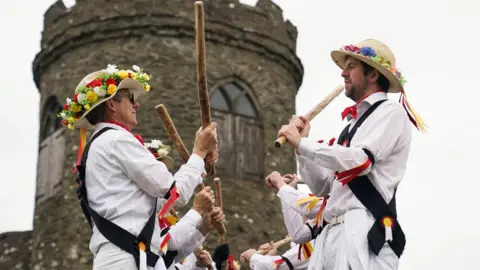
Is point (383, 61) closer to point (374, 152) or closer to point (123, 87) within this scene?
point (374, 152)

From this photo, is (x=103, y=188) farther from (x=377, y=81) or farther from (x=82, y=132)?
(x=377, y=81)

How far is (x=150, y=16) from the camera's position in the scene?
16.1 meters

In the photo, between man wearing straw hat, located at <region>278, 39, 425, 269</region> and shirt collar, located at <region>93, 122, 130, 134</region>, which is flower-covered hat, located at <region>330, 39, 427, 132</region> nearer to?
man wearing straw hat, located at <region>278, 39, 425, 269</region>

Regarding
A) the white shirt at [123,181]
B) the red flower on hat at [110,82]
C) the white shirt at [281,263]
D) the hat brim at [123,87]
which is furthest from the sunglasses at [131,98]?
the white shirt at [281,263]

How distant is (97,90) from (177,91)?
10.5 meters

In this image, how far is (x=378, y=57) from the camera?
5465 millimetres

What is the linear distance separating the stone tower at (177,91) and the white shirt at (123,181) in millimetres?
10016

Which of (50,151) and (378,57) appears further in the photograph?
(50,151)

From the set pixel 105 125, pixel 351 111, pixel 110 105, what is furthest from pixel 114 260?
pixel 351 111

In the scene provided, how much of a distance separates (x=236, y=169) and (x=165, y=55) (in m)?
2.36

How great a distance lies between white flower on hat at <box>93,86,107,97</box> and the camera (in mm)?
5430

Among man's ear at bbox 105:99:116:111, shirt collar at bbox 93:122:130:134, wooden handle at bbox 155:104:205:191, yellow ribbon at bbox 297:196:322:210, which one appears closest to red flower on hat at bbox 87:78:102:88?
man's ear at bbox 105:99:116:111

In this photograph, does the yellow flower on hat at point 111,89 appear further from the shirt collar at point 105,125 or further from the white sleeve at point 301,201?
the white sleeve at point 301,201

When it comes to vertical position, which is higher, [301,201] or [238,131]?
[238,131]
